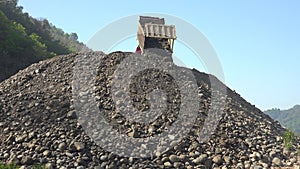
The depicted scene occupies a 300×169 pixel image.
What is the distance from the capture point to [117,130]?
6.72m

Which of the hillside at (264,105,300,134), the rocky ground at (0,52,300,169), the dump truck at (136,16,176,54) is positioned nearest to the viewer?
the rocky ground at (0,52,300,169)

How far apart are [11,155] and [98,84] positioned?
293 centimetres

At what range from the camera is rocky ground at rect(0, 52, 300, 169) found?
604cm

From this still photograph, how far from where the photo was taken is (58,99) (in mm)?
7688

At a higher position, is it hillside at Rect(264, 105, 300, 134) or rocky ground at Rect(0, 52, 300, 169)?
hillside at Rect(264, 105, 300, 134)

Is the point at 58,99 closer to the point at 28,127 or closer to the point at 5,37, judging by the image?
the point at 28,127

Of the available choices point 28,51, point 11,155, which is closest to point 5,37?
point 28,51

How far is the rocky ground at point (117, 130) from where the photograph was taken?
6.04 meters

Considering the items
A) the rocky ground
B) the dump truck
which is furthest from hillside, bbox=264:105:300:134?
the rocky ground

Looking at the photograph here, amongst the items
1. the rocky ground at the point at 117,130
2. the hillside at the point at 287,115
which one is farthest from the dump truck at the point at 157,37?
the hillside at the point at 287,115

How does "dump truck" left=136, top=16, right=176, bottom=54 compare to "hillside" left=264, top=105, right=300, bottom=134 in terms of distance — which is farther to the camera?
"hillside" left=264, top=105, right=300, bottom=134

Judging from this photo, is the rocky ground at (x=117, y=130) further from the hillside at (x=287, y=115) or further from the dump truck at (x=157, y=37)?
the hillside at (x=287, y=115)

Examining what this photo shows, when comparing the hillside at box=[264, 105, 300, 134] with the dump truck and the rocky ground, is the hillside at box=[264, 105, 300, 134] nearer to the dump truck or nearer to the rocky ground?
the dump truck

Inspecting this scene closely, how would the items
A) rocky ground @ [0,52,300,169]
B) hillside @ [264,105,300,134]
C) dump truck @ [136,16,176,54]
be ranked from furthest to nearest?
hillside @ [264,105,300,134], dump truck @ [136,16,176,54], rocky ground @ [0,52,300,169]
